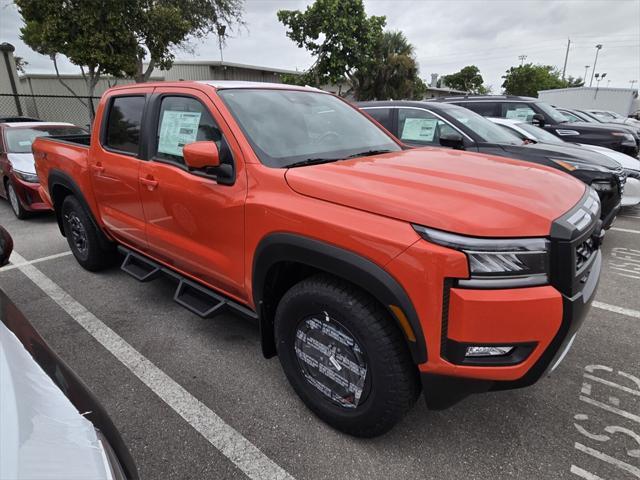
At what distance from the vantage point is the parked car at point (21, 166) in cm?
616

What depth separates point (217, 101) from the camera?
255 centimetres

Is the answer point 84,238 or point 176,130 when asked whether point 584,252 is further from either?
point 84,238

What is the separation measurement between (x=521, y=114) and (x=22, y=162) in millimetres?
9510

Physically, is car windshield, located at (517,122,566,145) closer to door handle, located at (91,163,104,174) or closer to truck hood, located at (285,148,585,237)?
truck hood, located at (285,148,585,237)

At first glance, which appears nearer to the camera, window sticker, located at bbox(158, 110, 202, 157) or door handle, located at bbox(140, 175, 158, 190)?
window sticker, located at bbox(158, 110, 202, 157)

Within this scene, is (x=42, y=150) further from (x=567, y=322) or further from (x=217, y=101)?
(x=567, y=322)

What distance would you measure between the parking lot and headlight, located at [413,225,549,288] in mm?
1051

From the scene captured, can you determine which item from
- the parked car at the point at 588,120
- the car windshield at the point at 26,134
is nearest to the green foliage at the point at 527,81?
the parked car at the point at 588,120

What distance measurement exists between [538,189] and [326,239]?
1.07 meters

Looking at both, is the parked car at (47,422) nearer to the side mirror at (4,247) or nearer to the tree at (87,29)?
the side mirror at (4,247)

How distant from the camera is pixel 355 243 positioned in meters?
1.79

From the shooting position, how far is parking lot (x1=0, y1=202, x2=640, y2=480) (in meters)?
2.02

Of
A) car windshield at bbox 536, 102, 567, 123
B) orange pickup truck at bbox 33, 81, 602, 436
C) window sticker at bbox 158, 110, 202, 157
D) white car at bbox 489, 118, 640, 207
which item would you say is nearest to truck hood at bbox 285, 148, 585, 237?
orange pickup truck at bbox 33, 81, 602, 436

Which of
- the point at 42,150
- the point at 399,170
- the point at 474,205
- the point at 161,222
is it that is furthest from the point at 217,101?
the point at 42,150
